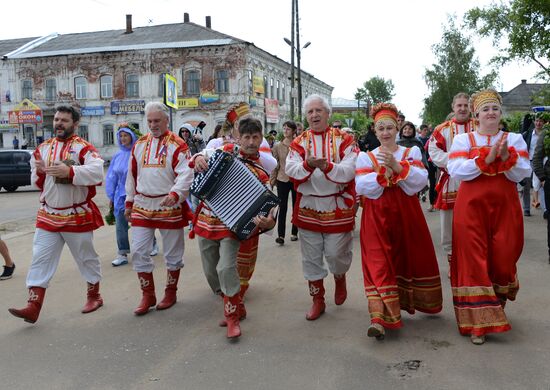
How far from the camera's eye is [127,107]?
37.5 meters

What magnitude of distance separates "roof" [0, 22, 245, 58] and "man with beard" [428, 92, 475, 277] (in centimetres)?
3083

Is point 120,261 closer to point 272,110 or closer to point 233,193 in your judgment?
point 233,193

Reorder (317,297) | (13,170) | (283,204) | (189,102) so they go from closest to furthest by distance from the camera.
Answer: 1. (317,297)
2. (283,204)
3. (13,170)
4. (189,102)

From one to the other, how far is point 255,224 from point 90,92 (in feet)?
122

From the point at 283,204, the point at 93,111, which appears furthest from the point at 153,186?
the point at 93,111

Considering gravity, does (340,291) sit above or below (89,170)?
below

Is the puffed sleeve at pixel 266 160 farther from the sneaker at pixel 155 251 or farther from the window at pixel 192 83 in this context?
the window at pixel 192 83

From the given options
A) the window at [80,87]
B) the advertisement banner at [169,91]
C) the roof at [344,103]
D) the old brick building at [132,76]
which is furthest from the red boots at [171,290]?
the roof at [344,103]

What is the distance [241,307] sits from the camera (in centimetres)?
484

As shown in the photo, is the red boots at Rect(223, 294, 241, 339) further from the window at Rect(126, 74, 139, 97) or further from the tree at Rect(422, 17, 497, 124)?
the tree at Rect(422, 17, 497, 124)

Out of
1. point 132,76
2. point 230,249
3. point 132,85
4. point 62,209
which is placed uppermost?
point 132,76

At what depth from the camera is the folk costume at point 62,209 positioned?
16.0ft

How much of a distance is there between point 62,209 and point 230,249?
1695 millimetres

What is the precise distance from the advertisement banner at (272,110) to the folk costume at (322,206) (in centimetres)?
3490
